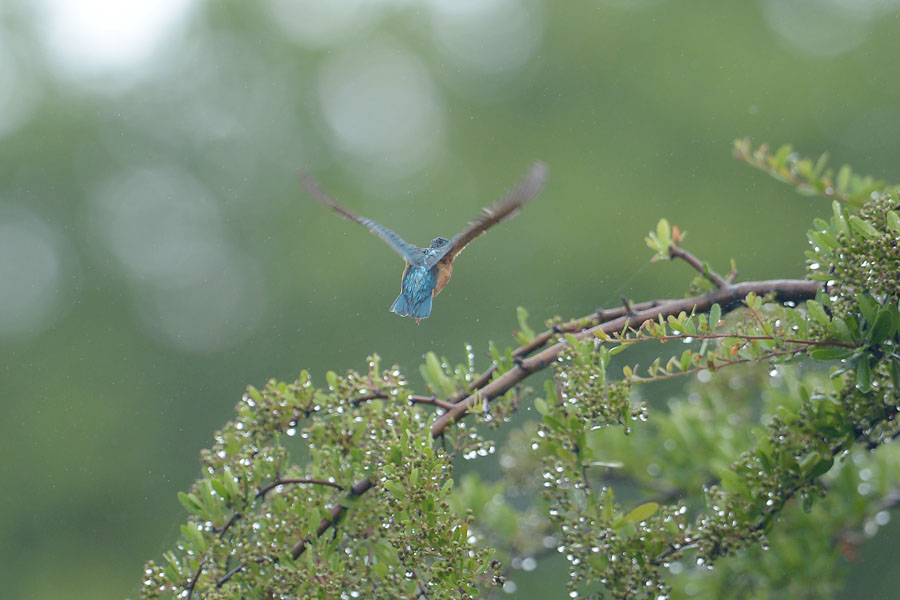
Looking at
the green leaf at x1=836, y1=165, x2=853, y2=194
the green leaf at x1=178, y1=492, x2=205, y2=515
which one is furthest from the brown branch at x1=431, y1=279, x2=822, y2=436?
the green leaf at x1=836, y1=165, x2=853, y2=194

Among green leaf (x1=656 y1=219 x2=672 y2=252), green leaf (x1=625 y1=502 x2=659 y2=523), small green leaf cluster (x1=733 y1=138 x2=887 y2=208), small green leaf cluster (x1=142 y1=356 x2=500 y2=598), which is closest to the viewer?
small green leaf cluster (x1=142 y1=356 x2=500 y2=598)

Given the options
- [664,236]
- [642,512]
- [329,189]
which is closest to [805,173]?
[664,236]

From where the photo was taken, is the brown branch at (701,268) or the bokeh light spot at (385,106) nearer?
the brown branch at (701,268)

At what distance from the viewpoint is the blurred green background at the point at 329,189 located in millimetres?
6484

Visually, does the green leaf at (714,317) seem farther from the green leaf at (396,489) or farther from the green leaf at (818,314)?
the green leaf at (396,489)

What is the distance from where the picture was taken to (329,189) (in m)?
6.93

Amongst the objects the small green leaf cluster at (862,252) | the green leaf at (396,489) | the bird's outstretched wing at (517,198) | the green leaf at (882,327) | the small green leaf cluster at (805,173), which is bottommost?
the green leaf at (396,489)

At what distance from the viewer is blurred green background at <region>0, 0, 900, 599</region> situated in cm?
648

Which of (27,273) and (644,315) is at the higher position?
(27,273)

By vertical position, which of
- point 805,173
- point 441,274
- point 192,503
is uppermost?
point 805,173

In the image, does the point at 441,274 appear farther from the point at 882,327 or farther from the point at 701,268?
the point at 882,327

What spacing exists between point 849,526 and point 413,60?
→ 6.90 metres

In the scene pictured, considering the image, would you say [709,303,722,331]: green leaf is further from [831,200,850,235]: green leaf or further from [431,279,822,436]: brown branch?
[831,200,850,235]: green leaf

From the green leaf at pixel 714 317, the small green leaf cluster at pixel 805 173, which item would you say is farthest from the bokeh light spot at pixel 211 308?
the green leaf at pixel 714 317
